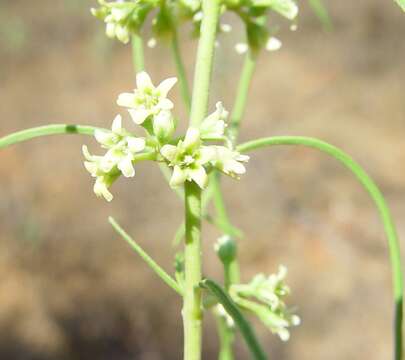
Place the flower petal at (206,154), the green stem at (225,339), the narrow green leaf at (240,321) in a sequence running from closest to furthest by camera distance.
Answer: the narrow green leaf at (240,321), the flower petal at (206,154), the green stem at (225,339)

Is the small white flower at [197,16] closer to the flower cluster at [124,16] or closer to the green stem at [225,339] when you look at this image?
the flower cluster at [124,16]

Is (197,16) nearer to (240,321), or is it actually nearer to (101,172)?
(101,172)

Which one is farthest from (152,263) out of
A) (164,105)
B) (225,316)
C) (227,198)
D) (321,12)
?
(227,198)

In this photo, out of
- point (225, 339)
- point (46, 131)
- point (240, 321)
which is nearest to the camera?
point (240, 321)

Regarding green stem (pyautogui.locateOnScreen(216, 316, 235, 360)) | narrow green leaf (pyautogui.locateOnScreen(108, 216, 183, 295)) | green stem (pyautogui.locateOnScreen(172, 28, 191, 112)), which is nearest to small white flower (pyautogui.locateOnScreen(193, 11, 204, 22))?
green stem (pyautogui.locateOnScreen(172, 28, 191, 112))

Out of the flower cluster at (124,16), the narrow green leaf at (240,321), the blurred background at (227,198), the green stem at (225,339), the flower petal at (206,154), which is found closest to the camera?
the narrow green leaf at (240,321)

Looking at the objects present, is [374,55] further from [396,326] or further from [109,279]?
[396,326]

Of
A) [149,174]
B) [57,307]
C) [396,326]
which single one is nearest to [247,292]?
[396,326]

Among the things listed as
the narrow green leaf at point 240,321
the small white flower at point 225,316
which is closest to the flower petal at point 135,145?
the narrow green leaf at point 240,321
